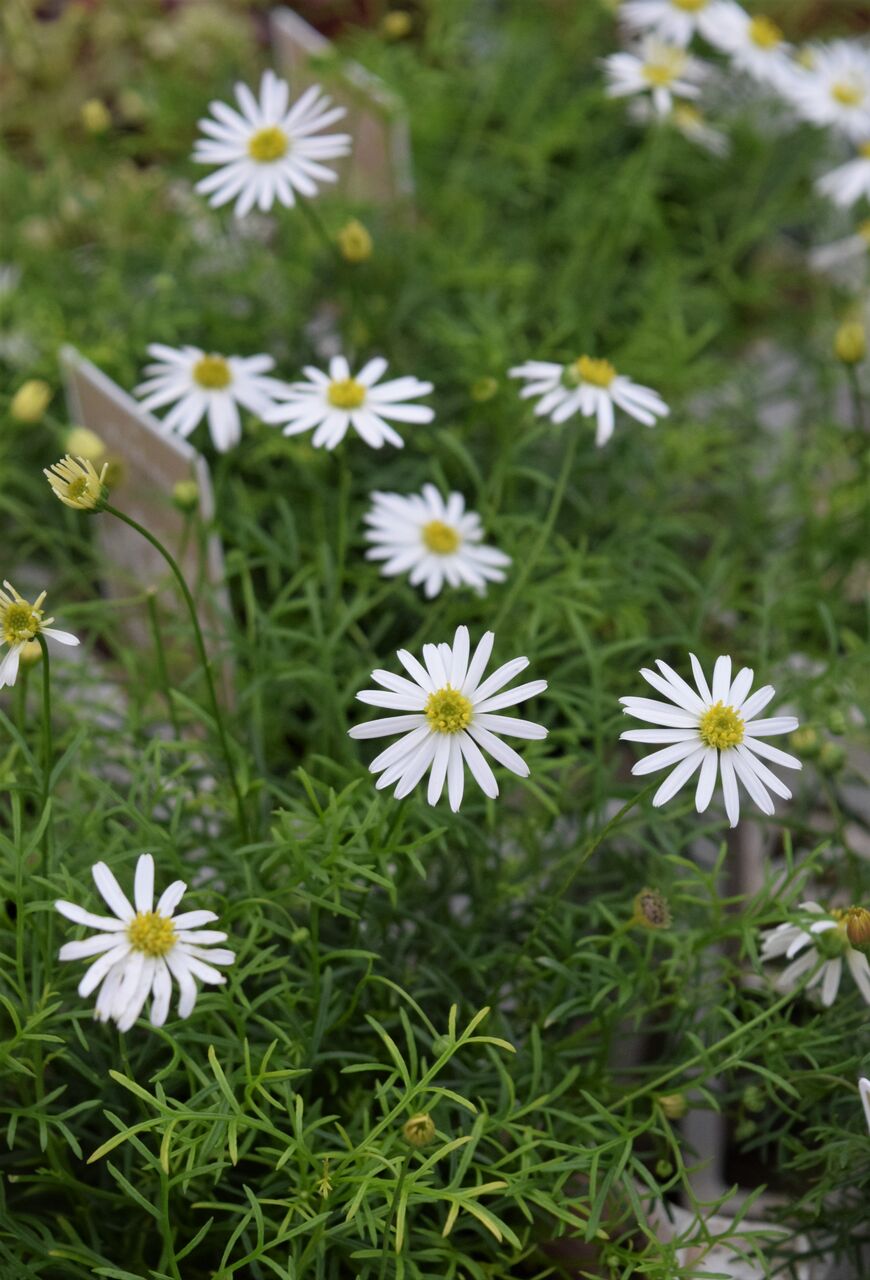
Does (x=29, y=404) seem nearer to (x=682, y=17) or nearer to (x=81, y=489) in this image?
(x=81, y=489)

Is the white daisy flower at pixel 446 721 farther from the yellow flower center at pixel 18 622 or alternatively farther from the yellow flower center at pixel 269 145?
the yellow flower center at pixel 269 145

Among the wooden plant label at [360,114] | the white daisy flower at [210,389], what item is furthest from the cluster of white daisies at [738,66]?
the white daisy flower at [210,389]

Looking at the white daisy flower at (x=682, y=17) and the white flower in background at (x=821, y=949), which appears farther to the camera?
the white daisy flower at (x=682, y=17)

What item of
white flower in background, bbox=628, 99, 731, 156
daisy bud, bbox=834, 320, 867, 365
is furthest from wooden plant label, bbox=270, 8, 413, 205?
daisy bud, bbox=834, 320, 867, 365

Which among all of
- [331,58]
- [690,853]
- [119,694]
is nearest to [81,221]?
[331,58]

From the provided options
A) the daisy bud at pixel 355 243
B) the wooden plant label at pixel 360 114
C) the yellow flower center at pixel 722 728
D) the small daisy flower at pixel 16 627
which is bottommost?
the small daisy flower at pixel 16 627
